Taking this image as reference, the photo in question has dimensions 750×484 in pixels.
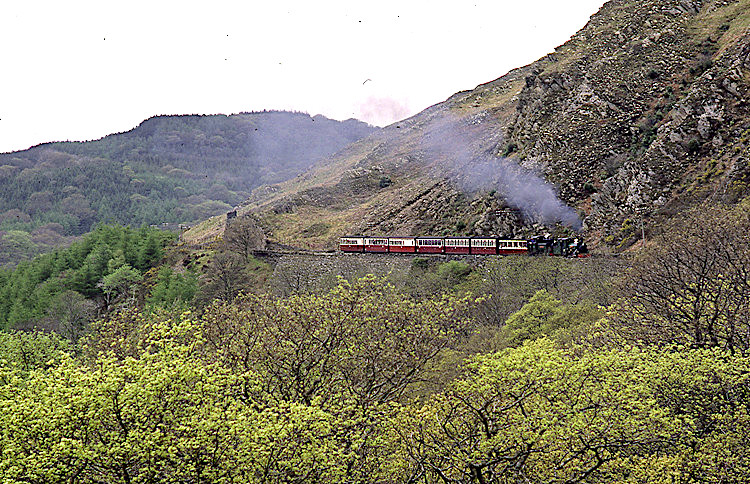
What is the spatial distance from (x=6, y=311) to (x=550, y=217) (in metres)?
57.1

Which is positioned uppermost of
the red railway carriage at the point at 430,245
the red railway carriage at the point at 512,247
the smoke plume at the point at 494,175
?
the smoke plume at the point at 494,175

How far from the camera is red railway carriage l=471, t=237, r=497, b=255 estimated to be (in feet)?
152

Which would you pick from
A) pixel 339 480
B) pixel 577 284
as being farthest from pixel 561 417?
pixel 577 284

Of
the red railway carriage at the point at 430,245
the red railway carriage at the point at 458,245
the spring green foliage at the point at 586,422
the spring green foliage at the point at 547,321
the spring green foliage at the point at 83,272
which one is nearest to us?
the spring green foliage at the point at 586,422

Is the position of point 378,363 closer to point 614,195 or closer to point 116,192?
point 614,195

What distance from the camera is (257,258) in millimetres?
60969

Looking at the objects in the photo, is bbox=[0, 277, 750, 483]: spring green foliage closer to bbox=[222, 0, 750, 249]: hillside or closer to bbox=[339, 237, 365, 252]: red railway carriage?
bbox=[222, 0, 750, 249]: hillside

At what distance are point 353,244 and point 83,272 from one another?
32824 mm

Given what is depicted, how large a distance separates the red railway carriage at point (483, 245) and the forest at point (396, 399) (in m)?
23.1

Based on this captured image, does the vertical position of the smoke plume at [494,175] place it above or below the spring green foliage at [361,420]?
above

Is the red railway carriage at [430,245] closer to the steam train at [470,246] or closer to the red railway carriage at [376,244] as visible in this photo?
the steam train at [470,246]

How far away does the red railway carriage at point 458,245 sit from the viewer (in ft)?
156

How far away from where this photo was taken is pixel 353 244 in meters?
54.0

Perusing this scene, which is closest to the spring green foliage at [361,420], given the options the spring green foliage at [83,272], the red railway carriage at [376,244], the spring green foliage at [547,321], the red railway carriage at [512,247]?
the spring green foliage at [547,321]
